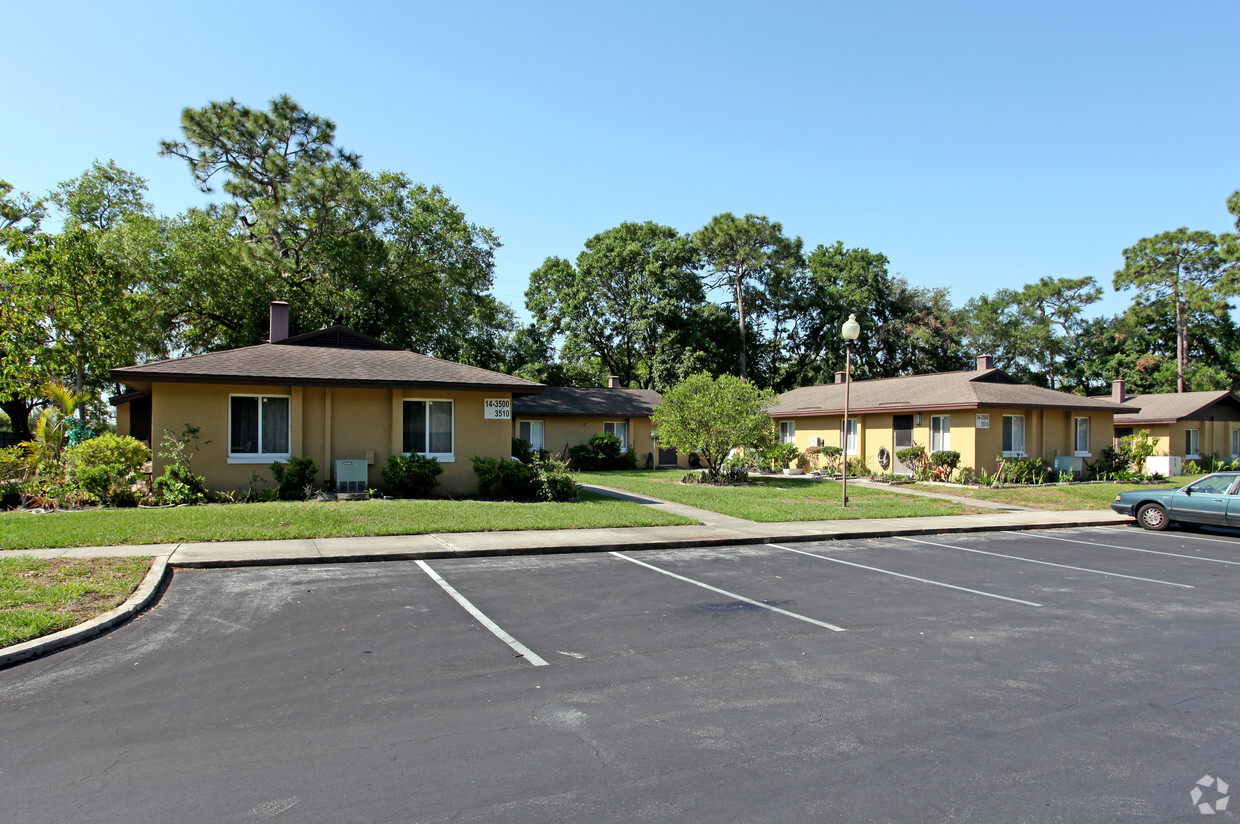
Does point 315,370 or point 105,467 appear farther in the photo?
point 315,370

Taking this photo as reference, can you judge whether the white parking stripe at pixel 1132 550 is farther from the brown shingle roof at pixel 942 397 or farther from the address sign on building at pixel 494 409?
the address sign on building at pixel 494 409

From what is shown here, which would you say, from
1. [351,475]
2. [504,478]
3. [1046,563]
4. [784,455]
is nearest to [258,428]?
[351,475]

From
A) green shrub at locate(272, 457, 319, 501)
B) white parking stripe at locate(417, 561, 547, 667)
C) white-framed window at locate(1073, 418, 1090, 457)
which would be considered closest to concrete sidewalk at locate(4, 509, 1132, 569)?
white parking stripe at locate(417, 561, 547, 667)

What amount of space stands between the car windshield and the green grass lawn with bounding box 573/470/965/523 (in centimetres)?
473

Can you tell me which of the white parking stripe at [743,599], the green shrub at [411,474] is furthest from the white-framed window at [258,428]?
the white parking stripe at [743,599]

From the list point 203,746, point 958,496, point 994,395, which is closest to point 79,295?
point 203,746

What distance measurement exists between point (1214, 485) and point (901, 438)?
13.4 meters

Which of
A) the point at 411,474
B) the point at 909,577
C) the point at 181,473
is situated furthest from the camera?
the point at 411,474

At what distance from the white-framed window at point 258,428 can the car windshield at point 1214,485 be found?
2045 cm

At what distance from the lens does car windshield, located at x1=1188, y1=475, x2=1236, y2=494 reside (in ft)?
50.0

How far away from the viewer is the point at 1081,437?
29.6 metres

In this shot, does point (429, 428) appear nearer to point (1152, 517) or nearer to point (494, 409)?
point (494, 409)

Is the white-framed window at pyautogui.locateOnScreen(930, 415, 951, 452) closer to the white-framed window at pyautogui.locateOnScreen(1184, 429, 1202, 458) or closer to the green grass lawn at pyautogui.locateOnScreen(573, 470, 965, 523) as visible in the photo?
the green grass lawn at pyautogui.locateOnScreen(573, 470, 965, 523)

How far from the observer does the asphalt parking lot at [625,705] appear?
152 inches
